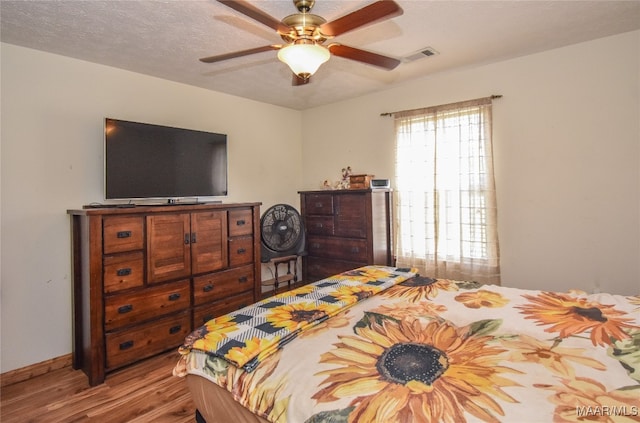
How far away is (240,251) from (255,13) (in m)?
2.16

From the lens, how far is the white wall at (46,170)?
240 cm

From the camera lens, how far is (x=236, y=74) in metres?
3.14

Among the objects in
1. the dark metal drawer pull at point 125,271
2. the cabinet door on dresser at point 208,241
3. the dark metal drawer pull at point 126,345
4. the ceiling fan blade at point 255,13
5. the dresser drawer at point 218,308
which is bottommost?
the dark metal drawer pull at point 126,345

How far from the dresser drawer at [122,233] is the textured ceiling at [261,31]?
50.5 inches

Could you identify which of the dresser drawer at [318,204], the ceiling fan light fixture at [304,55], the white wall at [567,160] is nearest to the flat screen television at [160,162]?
the dresser drawer at [318,204]

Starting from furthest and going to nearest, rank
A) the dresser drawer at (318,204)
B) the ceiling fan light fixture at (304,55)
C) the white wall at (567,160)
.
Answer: the dresser drawer at (318,204) < the white wall at (567,160) < the ceiling fan light fixture at (304,55)

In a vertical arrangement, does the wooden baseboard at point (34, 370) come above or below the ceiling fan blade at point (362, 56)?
below

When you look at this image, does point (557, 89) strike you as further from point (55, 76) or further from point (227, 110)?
point (55, 76)

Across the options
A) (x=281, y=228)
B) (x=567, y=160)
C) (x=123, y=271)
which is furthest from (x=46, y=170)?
(x=567, y=160)

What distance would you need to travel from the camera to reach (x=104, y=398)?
2117 millimetres

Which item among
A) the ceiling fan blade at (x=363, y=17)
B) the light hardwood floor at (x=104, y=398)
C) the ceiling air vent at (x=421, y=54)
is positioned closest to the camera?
the ceiling fan blade at (x=363, y=17)

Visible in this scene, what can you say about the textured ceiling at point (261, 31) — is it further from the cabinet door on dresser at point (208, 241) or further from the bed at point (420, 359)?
the bed at point (420, 359)

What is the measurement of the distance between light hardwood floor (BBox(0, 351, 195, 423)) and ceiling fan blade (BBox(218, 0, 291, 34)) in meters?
2.11

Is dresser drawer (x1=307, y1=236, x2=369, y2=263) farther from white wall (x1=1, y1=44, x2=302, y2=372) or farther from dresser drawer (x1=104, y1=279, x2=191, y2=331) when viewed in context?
white wall (x1=1, y1=44, x2=302, y2=372)
